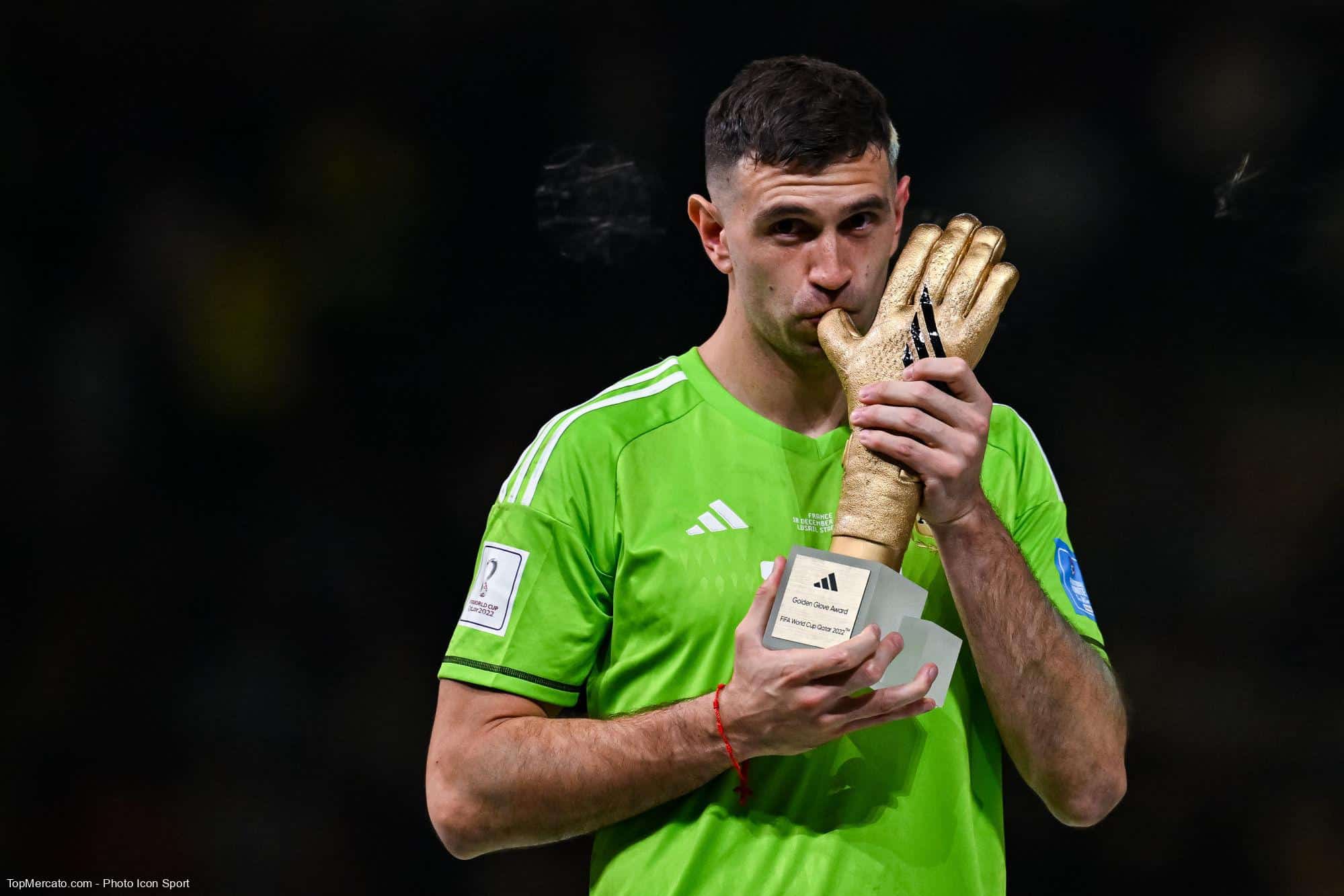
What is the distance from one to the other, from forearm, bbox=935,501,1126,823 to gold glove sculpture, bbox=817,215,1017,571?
9 cm

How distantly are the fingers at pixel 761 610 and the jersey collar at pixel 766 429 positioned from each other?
35 centimetres

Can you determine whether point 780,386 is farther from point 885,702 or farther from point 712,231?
point 885,702

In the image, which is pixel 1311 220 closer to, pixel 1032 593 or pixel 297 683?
pixel 1032 593

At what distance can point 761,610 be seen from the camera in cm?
138

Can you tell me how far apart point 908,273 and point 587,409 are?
0.45m

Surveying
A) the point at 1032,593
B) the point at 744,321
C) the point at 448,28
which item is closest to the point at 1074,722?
the point at 1032,593

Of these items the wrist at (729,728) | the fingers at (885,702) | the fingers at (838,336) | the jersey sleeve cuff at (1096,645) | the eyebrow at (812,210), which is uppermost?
the eyebrow at (812,210)

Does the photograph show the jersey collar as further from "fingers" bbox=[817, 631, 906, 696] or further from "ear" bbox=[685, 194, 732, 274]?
"fingers" bbox=[817, 631, 906, 696]

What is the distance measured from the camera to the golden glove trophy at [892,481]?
1372mm

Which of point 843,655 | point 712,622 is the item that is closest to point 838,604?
point 843,655

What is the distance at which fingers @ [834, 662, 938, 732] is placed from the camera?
1396mm

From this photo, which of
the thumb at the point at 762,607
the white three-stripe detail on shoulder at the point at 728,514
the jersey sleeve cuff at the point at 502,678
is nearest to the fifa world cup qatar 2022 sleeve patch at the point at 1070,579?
the white three-stripe detail on shoulder at the point at 728,514

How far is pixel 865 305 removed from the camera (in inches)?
63.7

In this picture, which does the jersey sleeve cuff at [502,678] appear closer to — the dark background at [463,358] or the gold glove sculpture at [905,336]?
the gold glove sculpture at [905,336]
